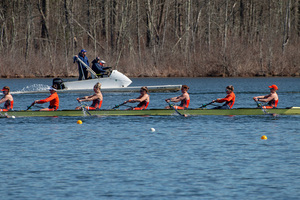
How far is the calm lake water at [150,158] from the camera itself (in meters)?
12.6

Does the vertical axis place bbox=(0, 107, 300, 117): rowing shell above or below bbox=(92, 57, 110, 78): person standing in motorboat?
below

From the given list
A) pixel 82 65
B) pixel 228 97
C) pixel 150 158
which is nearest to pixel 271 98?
pixel 228 97

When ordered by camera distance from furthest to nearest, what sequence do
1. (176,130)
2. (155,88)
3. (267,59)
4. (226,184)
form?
(267,59), (155,88), (176,130), (226,184)

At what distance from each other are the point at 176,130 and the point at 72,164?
23.6 feet

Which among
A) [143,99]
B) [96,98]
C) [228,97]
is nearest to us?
[228,97]

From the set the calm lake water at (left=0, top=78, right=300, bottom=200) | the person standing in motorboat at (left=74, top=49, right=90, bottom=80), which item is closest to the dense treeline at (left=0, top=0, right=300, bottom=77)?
the person standing in motorboat at (left=74, top=49, right=90, bottom=80)

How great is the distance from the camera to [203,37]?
225 feet

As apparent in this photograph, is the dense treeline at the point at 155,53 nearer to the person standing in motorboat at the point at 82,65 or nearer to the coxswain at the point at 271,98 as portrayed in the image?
the person standing in motorboat at the point at 82,65

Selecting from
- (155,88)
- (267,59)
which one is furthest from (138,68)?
(155,88)

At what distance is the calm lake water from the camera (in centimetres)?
1262

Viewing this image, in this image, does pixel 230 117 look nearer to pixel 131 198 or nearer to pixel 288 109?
pixel 288 109

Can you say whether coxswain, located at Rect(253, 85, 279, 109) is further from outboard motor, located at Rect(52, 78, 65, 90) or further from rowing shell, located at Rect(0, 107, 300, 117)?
outboard motor, located at Rect(52, 78, 65, 90)

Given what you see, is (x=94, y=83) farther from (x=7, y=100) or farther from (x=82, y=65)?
(x=7, y=100)

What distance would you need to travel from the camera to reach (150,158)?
52.9ft
